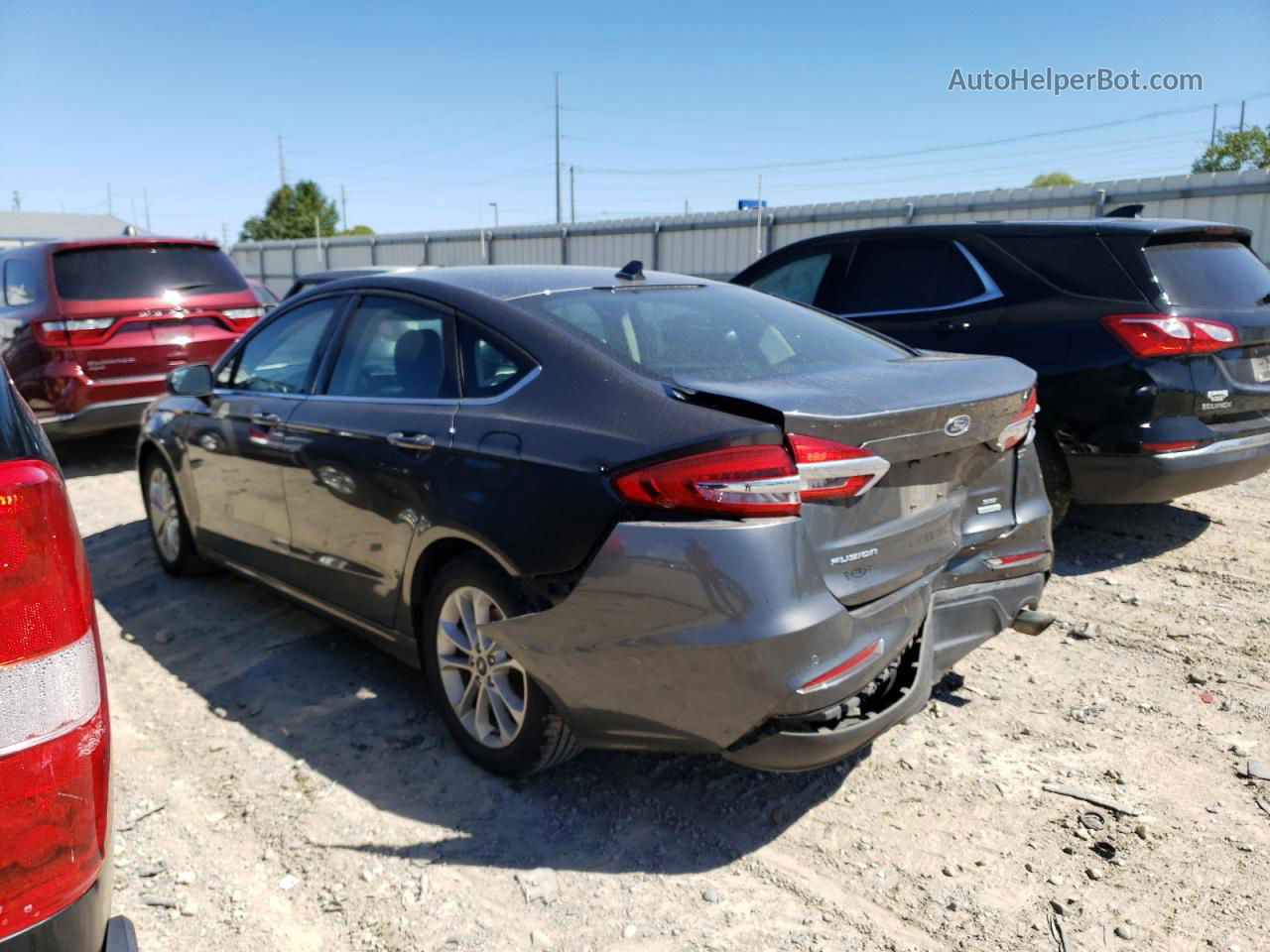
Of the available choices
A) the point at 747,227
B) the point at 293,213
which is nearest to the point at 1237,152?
the point at 747,227

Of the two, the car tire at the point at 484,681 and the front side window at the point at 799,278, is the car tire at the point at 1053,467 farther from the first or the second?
the car tire at the point at 484,681

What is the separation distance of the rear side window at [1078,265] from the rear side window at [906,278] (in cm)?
33

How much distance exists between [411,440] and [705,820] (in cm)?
151

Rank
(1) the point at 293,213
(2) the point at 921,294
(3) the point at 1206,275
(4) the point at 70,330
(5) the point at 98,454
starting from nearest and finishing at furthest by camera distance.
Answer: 1. (3) the point at 1206,275
2. (2) the point at 921,294
3. (4) the point at 70,330
4. (5) the point at 98,454
5. (1) the point at 293,213

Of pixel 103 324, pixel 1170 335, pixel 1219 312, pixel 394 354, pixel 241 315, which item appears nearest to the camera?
pixel 394 354

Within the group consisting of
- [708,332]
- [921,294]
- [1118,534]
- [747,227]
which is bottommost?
[1118,534]

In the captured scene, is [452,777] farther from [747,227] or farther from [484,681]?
[747,227]

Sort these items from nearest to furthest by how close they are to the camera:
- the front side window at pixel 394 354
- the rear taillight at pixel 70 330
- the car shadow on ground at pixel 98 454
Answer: the front side window at pixel 394 354
the rear taillight at pixel 70 330
the car shadow on ground at pixel 98 454

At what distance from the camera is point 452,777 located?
317 centimetres

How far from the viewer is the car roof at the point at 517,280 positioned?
3363 mm

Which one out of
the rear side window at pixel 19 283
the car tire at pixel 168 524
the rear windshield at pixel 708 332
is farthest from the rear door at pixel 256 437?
the rear side window at pixel 19 283

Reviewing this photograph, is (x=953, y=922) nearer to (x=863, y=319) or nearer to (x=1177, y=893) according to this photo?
(x=1177, y=893)

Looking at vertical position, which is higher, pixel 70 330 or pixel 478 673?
pixel 70 330

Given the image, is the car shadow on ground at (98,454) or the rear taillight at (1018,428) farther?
the car shadow on ground at (98,454)
